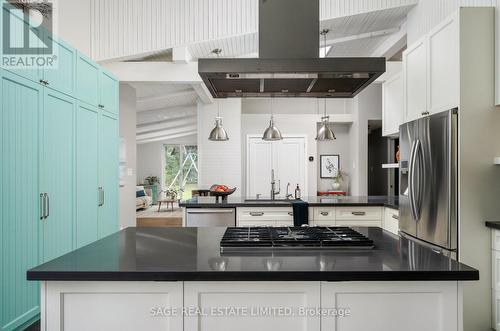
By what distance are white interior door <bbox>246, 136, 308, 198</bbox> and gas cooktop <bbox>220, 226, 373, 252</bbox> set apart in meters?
6.40

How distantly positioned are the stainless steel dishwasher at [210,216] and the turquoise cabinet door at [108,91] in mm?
1637

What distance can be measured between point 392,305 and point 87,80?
360cm

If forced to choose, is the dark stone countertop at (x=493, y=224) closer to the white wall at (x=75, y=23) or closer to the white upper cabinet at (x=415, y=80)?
the white upper cabinet at (x=415, y=80)

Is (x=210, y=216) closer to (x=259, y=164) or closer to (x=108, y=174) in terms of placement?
(x=108, y=174)

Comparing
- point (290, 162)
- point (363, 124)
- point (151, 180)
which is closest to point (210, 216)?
point (290, 162)

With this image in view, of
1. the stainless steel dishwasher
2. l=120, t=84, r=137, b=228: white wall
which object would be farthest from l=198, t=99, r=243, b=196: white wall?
the stainless steel dishwasher

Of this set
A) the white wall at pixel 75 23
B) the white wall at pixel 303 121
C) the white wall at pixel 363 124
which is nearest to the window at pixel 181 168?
the white wall at pixel 303 121

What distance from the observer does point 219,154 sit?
8281 mm

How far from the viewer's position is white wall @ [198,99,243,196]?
823cm

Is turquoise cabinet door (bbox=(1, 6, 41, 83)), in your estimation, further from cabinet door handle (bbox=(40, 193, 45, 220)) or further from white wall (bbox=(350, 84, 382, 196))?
white wall (bbox=(350, 84, 382, 196))

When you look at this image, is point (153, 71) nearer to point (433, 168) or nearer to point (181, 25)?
point (181, 25)

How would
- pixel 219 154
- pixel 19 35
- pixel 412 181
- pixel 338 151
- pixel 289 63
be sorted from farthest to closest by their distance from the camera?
1. pixel 338 151
2. pixel 219 154
3. pixel 412 181
4. pixel 19 35
5. pixel 289 63

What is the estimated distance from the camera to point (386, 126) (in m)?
4.66

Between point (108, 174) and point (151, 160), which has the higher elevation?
point (151, 160)
